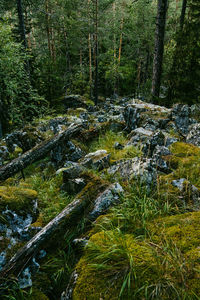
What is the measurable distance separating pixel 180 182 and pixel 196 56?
24.2ft

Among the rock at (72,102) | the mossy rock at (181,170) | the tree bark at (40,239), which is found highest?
the mossy rock at (181,170)

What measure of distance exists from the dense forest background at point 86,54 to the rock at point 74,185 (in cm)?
719

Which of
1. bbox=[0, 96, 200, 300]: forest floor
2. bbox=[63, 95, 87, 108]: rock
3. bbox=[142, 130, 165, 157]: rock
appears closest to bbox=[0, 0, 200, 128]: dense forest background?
bbox=[63, 95, 87, 108]: rock

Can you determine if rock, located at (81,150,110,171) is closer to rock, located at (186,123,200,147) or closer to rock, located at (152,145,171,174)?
rock, located at (152,145,171,174)

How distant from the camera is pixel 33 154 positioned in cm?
463

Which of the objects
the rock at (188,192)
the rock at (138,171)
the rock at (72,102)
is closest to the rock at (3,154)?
the rock at (138,171)

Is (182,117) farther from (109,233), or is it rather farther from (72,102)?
(72,102)

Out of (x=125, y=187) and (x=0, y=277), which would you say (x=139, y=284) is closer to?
(x=0, y=277)

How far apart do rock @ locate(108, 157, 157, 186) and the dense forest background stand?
6463mm

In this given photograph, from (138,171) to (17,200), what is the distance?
1926 millimetres

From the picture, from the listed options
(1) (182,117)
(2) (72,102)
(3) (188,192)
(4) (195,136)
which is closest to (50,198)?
(3) (188,192)

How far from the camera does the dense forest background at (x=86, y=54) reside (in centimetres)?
862

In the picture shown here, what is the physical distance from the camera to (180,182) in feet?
9.39

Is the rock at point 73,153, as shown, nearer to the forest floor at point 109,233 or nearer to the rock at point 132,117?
the forest floor at point 109,233
